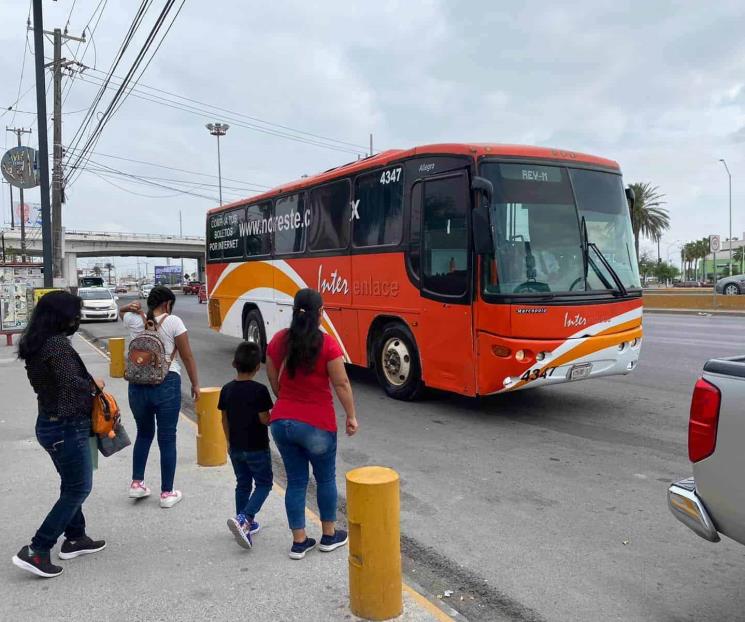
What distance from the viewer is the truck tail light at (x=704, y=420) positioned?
2.80m

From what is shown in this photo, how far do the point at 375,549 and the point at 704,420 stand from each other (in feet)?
5.43

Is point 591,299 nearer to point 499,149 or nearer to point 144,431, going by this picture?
point 499,149

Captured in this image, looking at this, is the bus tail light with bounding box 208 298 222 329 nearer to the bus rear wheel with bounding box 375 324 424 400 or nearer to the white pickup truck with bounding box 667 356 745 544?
the bus rear wheel with bounding box 375 324 424 400

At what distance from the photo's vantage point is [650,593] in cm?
337

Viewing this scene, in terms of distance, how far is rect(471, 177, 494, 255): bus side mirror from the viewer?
6547mm

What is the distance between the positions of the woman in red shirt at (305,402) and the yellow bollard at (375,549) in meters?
0.58

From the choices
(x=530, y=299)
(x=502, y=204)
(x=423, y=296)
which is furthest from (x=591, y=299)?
(x=423, y=296)

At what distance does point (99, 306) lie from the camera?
2523 cm

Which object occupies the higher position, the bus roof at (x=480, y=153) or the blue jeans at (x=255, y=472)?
the bus roof at (x=480, y=153)

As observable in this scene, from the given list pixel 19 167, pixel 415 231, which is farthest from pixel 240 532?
pixel 19 167

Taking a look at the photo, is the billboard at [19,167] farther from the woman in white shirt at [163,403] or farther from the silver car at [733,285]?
the silver car at [733,285]

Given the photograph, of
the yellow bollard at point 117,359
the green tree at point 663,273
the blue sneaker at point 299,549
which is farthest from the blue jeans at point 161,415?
the green tree at point 663,273

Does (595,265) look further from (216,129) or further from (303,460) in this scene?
(216,129)

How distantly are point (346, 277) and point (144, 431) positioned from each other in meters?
5.11
